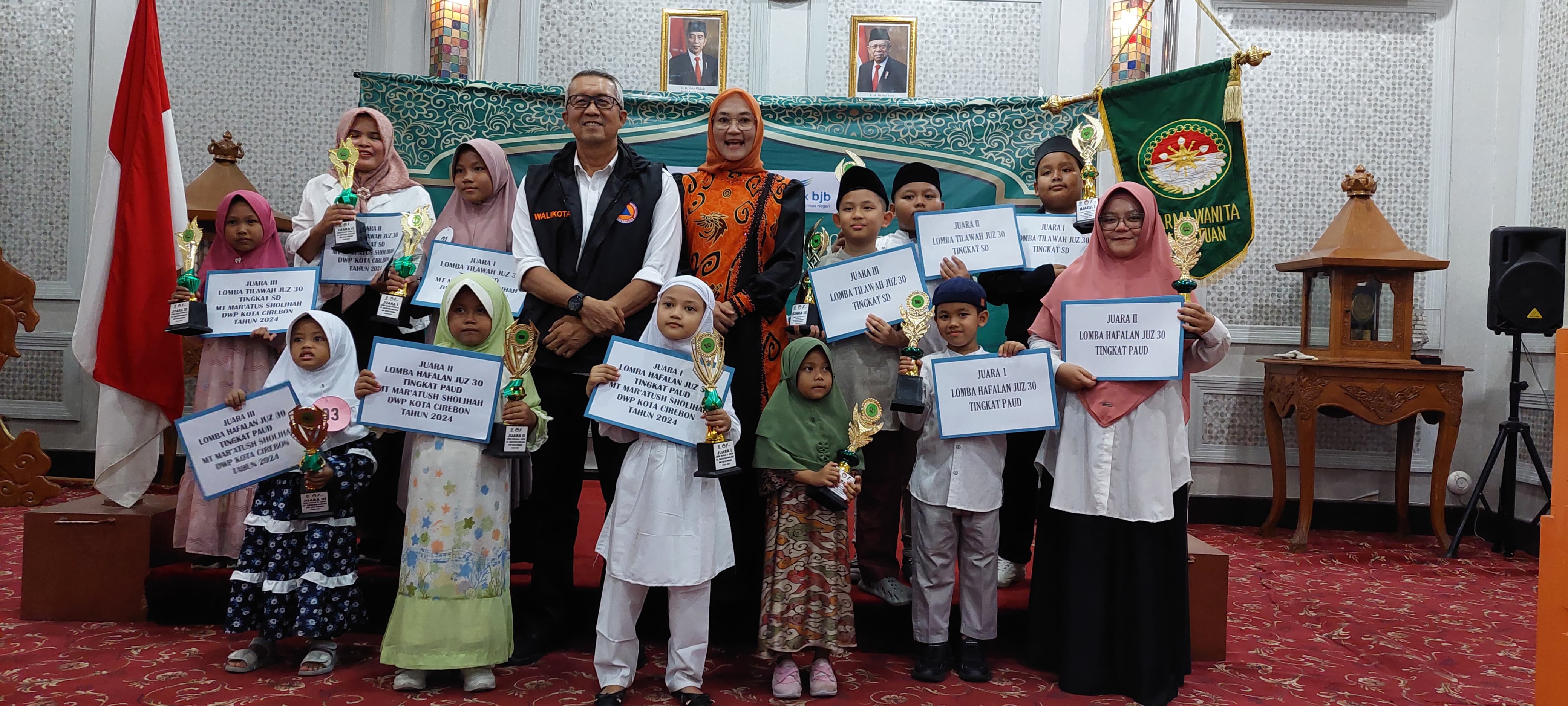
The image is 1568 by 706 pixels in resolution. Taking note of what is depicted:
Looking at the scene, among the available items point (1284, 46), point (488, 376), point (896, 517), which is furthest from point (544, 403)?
point (1284, 46)

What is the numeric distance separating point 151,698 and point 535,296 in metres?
1.55

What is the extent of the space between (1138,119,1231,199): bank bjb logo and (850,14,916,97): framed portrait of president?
2.02 meters

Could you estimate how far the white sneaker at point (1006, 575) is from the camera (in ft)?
11.3

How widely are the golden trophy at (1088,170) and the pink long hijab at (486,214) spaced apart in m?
1.96

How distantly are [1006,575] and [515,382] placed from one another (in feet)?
6.43

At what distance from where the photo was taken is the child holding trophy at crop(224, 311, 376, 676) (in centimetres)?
272

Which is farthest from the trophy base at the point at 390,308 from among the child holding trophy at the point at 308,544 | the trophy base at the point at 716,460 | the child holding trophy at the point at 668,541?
the trophy base at the point at 716,460

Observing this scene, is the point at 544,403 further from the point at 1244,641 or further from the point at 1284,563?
the point at 1284,563

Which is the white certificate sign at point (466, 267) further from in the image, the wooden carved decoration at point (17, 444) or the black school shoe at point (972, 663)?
the wooden carved decoration at point (17, 444)

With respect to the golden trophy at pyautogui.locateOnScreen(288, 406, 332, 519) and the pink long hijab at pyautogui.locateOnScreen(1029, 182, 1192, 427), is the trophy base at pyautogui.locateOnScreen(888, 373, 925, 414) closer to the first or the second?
the pink long hijab at pyautogui.locateOnScreen(1029, 182, 1192, 427)

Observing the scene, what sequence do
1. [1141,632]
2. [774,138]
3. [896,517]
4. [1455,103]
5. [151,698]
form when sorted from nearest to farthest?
1. [151,698]
2. [1141,632]
3. [896,517]
4. [774,138]
5. [1455,103]

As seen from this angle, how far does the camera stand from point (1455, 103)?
224 inches

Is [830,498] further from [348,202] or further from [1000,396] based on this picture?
[348,202]

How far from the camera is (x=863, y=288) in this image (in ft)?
10.2
